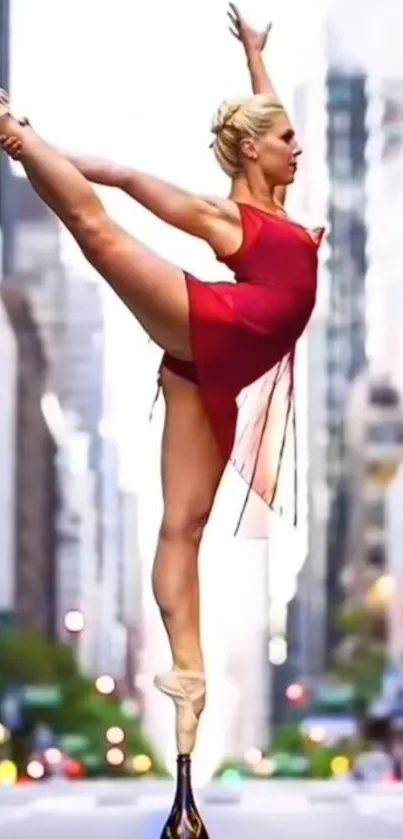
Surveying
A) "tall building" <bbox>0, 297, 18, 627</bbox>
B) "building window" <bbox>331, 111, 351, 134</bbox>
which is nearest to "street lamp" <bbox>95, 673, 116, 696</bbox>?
"tall building" <bbox>0, 297, 18, 627</bbox>

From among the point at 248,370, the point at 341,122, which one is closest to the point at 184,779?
the point at 248,370

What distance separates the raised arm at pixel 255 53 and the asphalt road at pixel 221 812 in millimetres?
835

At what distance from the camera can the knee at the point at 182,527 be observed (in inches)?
62.5

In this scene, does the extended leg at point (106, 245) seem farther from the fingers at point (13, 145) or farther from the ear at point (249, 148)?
the ear at point (249, 148)

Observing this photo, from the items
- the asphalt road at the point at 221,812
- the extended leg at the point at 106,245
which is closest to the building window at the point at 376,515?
the asphalt road at the point at 221,812

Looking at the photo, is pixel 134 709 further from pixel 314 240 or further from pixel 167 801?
pixel 314 240

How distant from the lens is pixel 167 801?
2533 millimetres

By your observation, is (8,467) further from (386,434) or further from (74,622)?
(386,434)

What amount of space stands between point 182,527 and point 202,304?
23 cm

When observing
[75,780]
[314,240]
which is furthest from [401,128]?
[314,240]

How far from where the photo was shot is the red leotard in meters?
1.55

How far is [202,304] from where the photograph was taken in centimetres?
154

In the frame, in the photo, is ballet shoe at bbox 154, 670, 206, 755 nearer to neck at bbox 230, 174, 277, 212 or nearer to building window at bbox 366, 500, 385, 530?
neck at bbox 230, 174, 277, 212

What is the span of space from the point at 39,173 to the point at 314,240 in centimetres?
30
